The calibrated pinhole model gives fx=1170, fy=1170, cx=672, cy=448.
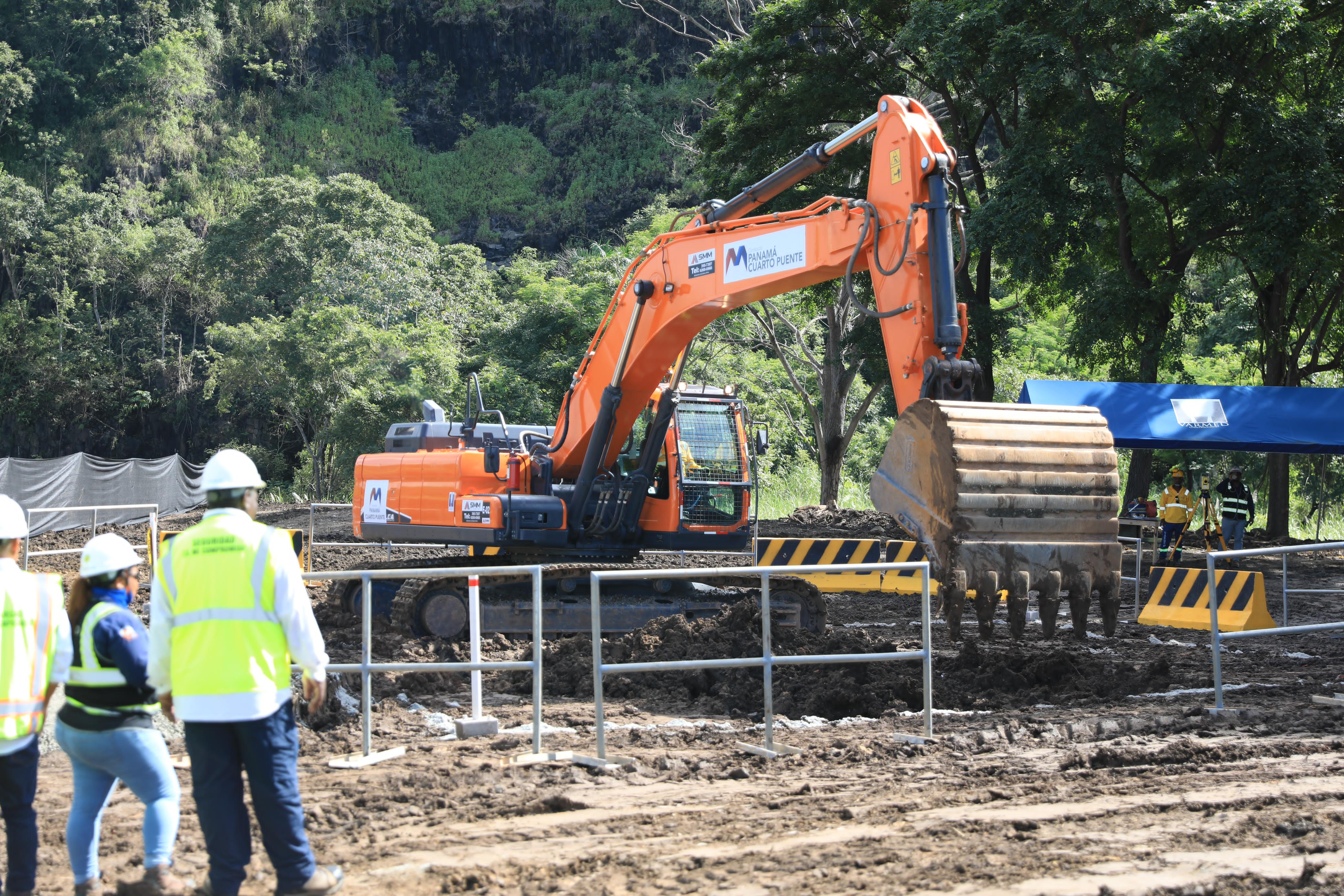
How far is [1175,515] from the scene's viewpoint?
59.4ft

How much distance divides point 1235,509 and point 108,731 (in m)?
18.4

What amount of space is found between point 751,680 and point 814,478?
23979 mm

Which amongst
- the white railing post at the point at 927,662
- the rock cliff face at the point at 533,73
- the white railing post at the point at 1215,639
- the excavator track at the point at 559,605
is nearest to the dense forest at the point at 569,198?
the rock cliff face at the point at 533,73

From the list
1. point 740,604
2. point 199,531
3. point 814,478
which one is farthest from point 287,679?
point 814,478

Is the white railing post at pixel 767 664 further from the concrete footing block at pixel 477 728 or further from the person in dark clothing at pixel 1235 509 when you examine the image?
the person in dark clothing at pixel 1235 509

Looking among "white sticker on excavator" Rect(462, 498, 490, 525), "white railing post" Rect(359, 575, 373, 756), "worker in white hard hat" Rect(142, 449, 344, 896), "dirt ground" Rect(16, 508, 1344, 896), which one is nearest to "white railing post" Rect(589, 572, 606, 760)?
"dirt ground" Rect(16, 508, 1344, 896)

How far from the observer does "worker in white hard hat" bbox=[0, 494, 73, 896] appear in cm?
466

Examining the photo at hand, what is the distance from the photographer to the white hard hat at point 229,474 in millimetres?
4633

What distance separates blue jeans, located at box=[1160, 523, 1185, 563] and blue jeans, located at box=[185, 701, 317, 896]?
16294mm

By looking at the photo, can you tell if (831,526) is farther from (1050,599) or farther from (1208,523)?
(1050,599)

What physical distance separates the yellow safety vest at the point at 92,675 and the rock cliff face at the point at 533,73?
5439 cm

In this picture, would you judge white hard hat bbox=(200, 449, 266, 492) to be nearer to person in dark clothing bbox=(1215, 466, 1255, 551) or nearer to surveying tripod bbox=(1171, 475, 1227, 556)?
surveying tripod bbox=(1171, 475, 1227, 556)

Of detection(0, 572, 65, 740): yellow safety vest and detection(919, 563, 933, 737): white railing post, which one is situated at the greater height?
detection(0, 572, 65, 740): yellow safety vest

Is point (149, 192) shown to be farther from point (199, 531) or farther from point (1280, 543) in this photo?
point (199, 531)
